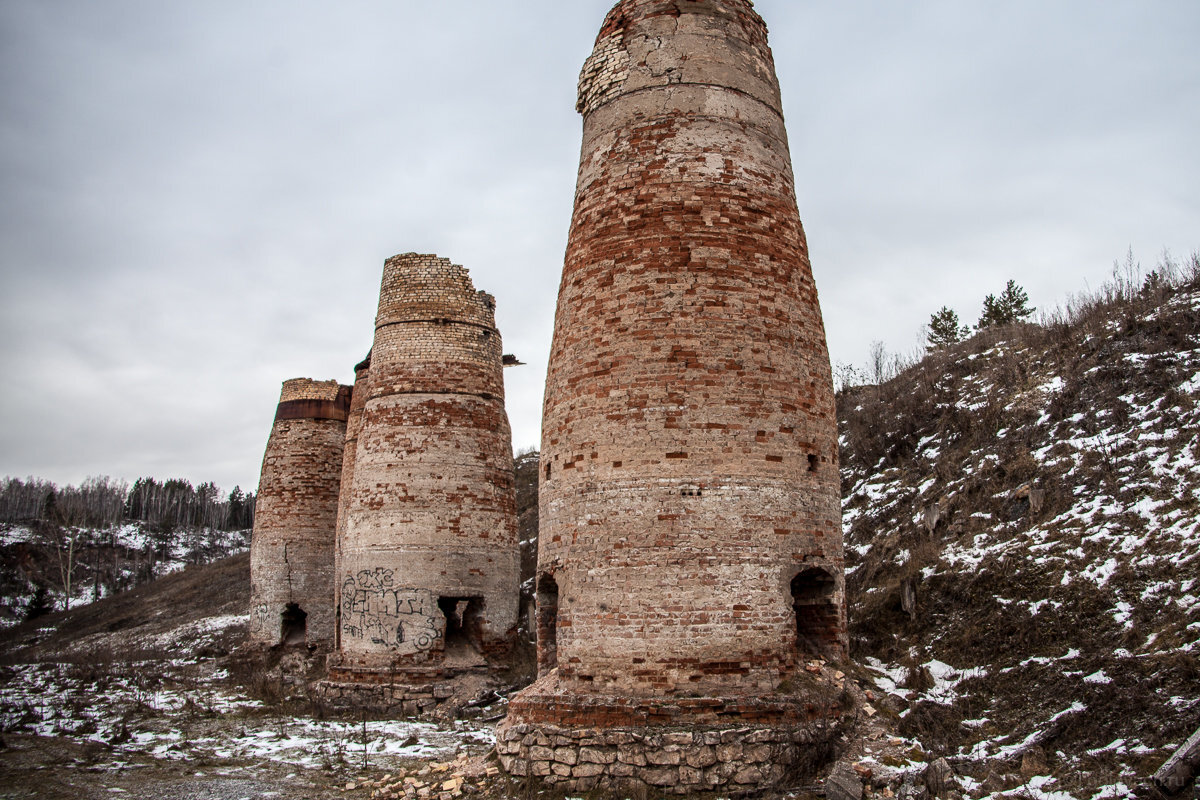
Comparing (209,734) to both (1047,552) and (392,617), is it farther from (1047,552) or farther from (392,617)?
(1047,552)

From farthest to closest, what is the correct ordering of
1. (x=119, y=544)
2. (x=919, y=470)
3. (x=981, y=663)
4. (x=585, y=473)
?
(x=119, y=544), (x=919, y=470), (x=981, y=663), (x=585, y=473)

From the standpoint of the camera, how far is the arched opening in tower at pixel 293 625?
20.3 m

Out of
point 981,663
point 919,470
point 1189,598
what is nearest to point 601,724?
point 981,663

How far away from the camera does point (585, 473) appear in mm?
8445

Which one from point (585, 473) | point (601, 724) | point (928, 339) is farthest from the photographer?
point (928, 339)

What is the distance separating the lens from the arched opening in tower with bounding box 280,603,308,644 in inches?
799

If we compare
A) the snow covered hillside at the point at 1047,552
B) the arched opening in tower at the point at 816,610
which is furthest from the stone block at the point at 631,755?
the snow covered hillside at the point at 1047,552

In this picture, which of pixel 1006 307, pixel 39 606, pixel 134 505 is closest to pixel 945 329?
pixel 1006 307

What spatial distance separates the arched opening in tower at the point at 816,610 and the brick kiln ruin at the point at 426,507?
7704 millimetres

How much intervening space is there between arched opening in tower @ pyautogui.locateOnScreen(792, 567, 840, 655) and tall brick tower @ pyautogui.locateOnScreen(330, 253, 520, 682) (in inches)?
303

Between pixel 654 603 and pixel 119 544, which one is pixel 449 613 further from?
pixel 119 544

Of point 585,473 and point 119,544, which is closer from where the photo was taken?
point 585,473

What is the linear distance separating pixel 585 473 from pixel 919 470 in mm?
11071

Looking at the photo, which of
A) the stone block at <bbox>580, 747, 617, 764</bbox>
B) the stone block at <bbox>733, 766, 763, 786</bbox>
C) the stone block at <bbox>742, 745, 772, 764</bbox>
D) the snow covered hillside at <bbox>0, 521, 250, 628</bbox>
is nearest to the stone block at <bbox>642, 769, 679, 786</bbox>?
the stone block at <bbox>580, 747, 617, 764</bbox>
